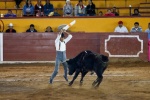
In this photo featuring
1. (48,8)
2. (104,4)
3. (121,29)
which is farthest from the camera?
(104,4)

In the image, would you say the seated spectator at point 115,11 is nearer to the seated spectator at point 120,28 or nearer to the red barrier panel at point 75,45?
the seated spectator at point 120,28

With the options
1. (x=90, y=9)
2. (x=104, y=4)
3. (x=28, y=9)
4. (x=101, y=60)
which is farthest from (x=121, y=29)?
(x=101, y=60)

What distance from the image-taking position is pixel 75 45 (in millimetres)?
17578

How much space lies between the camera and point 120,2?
1956 centimetres

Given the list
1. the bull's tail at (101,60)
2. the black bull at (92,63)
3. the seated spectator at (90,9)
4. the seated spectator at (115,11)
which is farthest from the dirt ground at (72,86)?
the seated spectator at (90,9)

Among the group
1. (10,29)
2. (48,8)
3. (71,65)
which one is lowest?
(71,65)

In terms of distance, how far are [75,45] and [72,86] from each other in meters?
7.29

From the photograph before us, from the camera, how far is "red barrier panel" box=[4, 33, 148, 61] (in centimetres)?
1739

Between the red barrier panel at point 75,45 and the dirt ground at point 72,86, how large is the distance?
2.02 m

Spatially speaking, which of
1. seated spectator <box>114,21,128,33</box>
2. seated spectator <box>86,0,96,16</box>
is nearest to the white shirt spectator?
seated spectator <box>114,21,128,33</box>

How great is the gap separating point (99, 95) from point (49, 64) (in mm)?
8357

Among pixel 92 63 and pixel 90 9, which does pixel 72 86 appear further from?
pixel 90 9

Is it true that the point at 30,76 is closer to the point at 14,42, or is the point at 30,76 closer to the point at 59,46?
the point at 59,46

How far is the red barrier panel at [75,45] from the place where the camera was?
1739 centimetres
